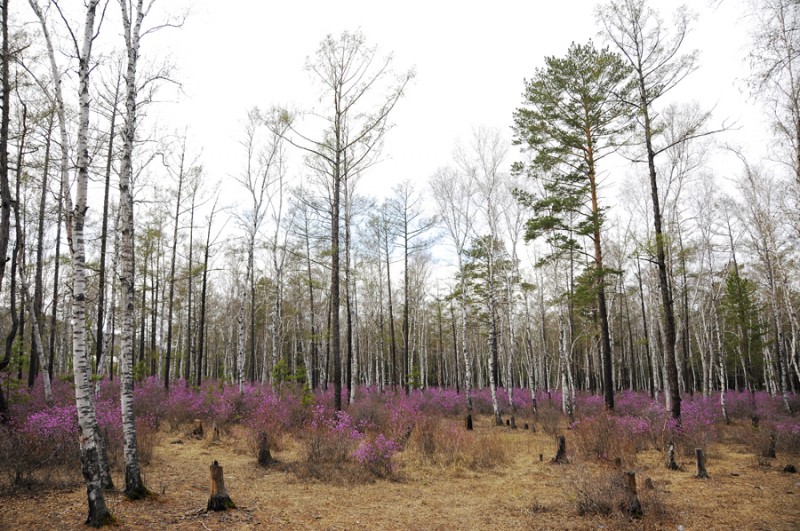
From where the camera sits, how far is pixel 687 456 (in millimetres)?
9078

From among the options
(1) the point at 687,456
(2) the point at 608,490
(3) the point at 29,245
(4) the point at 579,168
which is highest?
(4) the point at 579,168

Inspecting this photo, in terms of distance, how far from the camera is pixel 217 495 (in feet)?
18.0

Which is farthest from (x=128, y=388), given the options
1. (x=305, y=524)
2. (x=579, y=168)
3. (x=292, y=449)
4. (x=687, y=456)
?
(x=579, y=168)

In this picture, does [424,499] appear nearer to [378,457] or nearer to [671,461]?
[378,457]

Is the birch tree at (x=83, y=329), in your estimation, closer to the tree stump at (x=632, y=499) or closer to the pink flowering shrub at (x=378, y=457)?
the pink flowering shrub at (x=378, y=457)

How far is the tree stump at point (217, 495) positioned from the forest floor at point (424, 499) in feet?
0.46

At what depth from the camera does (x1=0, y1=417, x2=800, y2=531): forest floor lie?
522 cm

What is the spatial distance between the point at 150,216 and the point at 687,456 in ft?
69.3

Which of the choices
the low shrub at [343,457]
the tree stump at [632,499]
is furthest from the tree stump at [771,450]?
the low shrub at [343,457]

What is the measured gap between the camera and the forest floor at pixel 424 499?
17.1 ft

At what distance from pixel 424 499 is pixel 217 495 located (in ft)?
10.2

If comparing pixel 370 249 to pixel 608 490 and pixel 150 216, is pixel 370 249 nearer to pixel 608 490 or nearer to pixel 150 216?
pixel 150 216

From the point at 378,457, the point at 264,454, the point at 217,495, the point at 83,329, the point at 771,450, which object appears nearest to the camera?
the point at 83,329

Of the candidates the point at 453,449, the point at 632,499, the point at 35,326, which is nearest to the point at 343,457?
the point at 453,449
